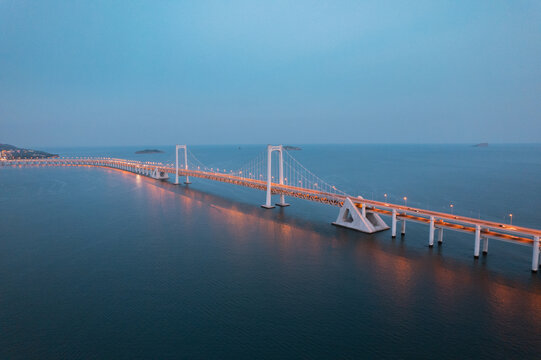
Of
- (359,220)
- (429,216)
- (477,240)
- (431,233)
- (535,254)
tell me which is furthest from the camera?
(359,220)

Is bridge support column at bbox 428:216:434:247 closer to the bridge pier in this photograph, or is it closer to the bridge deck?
the bridge deck

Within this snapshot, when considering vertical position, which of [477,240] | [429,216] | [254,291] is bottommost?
[254,291]

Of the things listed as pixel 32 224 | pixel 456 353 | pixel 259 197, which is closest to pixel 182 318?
pixel 456 353

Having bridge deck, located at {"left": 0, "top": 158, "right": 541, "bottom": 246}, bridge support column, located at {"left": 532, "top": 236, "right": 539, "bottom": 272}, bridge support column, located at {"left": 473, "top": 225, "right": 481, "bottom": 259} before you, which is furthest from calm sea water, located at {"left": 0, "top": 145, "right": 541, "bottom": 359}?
bridge deck, located at {"left": 0, "top": 158, "right": 541, "bottom": 246}

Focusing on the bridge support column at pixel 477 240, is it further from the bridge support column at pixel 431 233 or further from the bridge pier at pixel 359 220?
the bridge pier at pixel 359 220

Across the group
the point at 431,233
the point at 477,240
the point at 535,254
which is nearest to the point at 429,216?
the point at 431,233

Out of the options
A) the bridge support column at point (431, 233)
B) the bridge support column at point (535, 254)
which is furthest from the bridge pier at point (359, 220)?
the bridge support column at point (535, 254)

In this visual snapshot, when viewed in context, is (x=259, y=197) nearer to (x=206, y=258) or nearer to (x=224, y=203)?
(x=224, y=203)

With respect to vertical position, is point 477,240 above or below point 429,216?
below

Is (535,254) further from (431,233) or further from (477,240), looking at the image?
(431,233)
